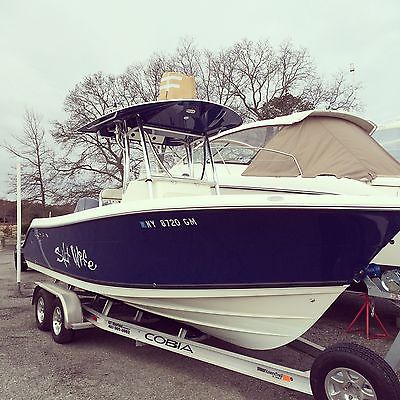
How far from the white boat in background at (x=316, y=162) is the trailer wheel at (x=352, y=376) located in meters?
1.89

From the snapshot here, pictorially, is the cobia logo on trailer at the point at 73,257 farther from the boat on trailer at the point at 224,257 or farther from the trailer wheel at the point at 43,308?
the trailer wheel at the point at 43,308

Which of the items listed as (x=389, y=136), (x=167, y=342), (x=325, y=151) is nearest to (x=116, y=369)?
(x=167, y=342)

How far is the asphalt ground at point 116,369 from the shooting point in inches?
135

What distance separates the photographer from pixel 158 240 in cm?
349

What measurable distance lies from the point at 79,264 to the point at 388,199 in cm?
294

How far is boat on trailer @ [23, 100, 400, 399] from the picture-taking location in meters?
2.88

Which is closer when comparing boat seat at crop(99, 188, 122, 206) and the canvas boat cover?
boat seat at crop(99, 188, 122, 206)

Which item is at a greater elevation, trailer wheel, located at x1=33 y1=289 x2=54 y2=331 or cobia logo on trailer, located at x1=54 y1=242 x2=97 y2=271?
cobia logo on trailer, located at x1=54 y1=242 x2=97 y2=271

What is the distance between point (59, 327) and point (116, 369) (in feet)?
3.38

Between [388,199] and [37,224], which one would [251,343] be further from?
[37,224]

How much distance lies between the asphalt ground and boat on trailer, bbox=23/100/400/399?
266 mm

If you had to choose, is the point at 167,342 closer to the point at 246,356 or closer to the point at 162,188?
the point at 246,356

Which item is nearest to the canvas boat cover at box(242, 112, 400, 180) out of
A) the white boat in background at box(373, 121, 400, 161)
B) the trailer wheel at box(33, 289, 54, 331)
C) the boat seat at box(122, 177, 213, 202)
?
the white boat in background at box(373, 121, 400, 161)

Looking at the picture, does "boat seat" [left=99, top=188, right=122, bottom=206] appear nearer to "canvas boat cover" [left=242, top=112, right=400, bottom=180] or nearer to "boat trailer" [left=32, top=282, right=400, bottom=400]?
"boat trailer" [left=32, top=282, right=400, bottom=400]
